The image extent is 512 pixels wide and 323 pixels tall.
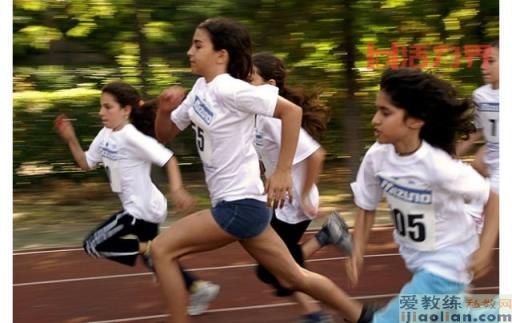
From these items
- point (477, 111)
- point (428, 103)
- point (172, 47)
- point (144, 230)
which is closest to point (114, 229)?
point (144, 230)

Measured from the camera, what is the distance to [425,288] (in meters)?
3.76

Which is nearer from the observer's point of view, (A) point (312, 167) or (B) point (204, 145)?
(B) point (204, 145)

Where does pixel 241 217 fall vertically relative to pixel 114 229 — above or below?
above

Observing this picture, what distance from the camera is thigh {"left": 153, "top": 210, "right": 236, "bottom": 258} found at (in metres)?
4.41

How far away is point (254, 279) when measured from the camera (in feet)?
21.1

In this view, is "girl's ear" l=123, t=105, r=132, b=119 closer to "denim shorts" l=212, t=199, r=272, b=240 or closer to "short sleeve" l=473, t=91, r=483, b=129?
"denim shorts" l=212, t=199, r=272, b=240

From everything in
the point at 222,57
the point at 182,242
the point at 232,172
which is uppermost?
the point at 222,57

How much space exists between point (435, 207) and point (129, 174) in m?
2.20

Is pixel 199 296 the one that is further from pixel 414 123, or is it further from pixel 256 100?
pixel 414 123

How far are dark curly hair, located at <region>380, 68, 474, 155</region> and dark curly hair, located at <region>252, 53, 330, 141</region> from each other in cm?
131

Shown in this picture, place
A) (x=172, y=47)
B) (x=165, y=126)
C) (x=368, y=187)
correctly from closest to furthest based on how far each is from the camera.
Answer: (x=368, y=187) < (x=165, y=126) < (x=172, y=47)

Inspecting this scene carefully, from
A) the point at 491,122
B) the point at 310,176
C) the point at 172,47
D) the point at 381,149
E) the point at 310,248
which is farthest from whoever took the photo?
the point at 172,47

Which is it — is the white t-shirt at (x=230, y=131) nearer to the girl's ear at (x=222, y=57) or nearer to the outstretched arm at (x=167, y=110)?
the girl's ear at (x=222, y=57)

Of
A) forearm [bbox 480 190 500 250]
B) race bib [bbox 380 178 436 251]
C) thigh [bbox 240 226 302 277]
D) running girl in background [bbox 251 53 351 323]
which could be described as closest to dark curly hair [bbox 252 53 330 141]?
running girl in background [bbox 251 53 351 323]
